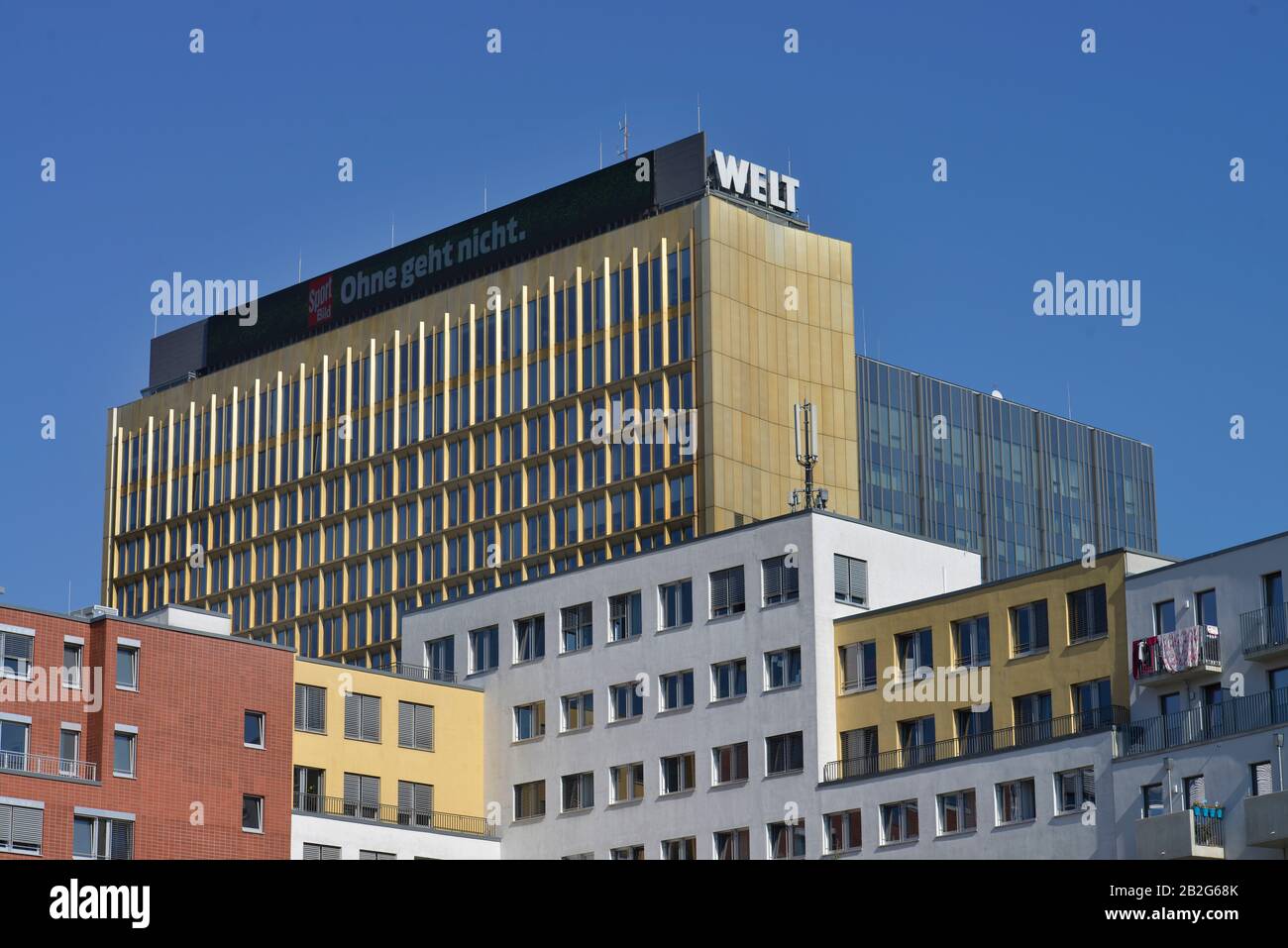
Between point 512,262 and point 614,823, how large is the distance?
62.0m

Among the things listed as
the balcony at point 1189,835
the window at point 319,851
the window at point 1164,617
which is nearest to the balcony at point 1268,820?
the balcony at point 1189,835

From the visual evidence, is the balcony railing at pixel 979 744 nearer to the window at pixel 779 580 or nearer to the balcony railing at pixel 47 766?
the window at pixel 779 580

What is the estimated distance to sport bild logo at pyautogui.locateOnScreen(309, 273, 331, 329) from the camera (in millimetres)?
169625

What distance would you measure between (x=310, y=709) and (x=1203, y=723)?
42936 millimetres

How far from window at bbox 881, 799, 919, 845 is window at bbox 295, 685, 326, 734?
28143 millimetres

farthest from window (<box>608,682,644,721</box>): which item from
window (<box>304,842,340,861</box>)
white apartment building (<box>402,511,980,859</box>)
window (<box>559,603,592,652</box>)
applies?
window (<box>304,842,340,861</box>)

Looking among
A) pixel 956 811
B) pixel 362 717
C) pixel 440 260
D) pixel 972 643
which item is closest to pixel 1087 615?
pixel 972 643

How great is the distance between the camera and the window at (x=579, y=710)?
106 meters

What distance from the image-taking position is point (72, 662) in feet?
323

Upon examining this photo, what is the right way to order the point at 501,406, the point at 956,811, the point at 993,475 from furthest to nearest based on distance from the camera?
the point at 993,475, the point at 501,406, the point at 956,811

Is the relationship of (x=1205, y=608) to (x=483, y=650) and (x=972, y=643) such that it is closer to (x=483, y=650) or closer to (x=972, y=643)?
(x=972, y=643)

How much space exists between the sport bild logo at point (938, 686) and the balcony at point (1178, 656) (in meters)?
8.21
